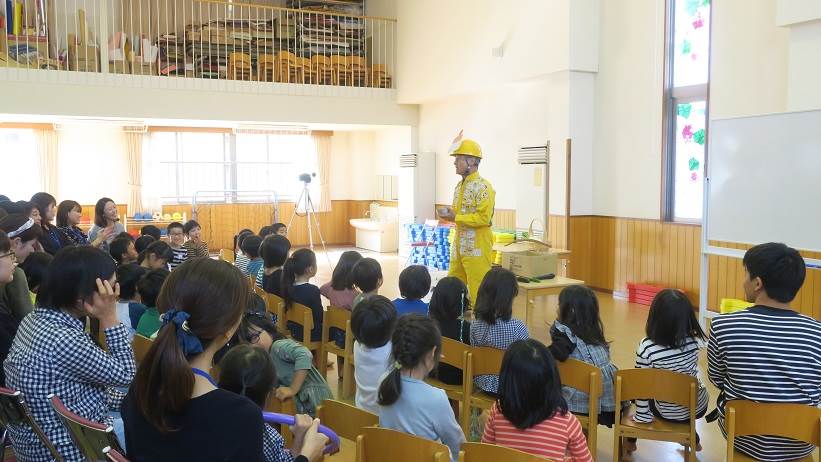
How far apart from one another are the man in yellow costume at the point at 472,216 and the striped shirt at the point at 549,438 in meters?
3.17

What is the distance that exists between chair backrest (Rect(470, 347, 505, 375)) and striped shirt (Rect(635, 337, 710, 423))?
25.7 inches

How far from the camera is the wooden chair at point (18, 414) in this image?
1999 millimetres


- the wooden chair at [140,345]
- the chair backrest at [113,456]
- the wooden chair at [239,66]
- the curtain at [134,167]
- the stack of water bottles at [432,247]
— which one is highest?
the wooden chair at [239,66]

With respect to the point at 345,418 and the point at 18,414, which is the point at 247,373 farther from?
the point at 18,414

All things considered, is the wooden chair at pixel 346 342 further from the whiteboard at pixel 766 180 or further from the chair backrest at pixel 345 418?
the whiteboard at pixel 766 180

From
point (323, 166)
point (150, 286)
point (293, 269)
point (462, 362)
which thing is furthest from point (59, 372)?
point (323, 166)

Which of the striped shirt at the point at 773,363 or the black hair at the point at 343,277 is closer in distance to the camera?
A: the striped shirt at the point at 773,363

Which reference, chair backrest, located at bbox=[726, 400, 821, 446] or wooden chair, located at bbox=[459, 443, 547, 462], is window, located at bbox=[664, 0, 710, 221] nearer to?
chair backrest, located at bbox=[726, 400, 821, 446]

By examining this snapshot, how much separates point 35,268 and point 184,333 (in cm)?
242

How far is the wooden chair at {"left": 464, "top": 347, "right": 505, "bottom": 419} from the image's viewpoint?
3027 mm

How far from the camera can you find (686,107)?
7402mm

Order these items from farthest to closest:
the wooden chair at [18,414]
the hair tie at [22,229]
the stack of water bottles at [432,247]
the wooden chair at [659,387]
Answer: the stack of water bottles at [432,247] → the hair tie at [22,229] → the wooden chair at [659,387] → the wooden chair at [18,414]

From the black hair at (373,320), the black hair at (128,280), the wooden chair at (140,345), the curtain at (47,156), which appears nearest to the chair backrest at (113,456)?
the wooden chair at (140,345)

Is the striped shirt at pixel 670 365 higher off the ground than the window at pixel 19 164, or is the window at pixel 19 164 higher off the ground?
the window at pixel 19 164
